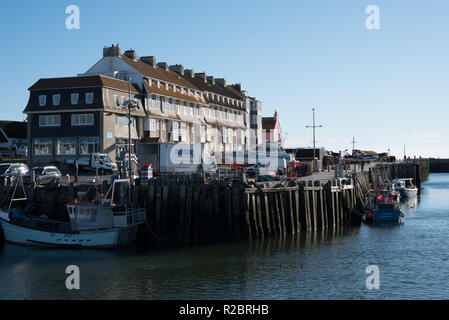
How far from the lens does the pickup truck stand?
2148 inches

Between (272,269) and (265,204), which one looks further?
(265,204)

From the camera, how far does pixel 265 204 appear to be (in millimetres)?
38938

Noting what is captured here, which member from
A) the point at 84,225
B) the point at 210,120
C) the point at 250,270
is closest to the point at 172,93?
the point at 210,120

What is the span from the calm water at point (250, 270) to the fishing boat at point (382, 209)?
7.09 metres

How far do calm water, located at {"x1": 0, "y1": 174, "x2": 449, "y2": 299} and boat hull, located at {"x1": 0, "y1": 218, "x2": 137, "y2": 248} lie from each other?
64 cm

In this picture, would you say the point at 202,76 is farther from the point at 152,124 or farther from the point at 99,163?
the point at 99,163

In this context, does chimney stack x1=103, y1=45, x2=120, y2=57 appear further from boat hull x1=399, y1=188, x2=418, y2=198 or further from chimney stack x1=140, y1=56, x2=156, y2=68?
boat hull x1=399, y1=188, x2=418, y2=198

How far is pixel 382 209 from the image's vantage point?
49000 millimetres

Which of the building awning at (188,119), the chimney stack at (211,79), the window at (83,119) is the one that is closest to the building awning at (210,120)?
the building awning at (188,119)

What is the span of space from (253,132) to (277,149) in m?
29.3
